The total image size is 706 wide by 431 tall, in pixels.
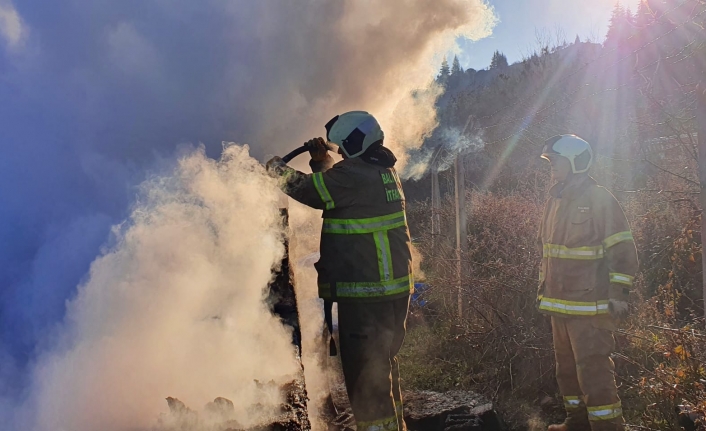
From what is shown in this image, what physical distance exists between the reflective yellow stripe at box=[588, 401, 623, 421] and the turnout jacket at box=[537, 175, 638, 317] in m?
0.62

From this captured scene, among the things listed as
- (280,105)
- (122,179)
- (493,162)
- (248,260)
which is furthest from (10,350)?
(493,162)

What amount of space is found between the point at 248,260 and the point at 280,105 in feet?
4.43

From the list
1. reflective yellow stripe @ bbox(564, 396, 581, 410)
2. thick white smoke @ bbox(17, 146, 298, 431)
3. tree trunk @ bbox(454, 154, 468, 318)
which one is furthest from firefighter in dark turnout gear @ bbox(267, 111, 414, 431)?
tree trunk @ bbox(454, 154, 468, 318)

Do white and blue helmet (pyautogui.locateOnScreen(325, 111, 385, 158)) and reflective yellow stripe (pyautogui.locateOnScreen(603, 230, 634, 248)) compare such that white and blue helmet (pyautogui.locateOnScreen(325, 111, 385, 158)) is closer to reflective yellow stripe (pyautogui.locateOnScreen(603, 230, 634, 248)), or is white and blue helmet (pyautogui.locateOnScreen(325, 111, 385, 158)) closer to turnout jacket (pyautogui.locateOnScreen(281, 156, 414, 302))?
turnout jacket (pyautogui.locateOnScreen(281, 156, 414, 302))

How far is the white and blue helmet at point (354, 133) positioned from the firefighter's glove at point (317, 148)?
67 mm

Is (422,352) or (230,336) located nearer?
(230,336)

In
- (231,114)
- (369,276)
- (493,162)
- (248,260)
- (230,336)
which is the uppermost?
(493,162)

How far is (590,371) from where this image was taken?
3.51 metres

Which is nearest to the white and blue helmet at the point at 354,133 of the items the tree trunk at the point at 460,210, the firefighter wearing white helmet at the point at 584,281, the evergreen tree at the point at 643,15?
the firefighter wearing white helmet at the point at 584,281

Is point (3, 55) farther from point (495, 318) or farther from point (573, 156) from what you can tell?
point (495, 318)

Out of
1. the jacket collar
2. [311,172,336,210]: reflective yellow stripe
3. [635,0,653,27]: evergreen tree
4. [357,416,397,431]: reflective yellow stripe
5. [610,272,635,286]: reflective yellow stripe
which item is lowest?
[357,416,397,431]: reflective yellow stripe

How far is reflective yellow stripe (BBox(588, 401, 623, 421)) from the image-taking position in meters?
3.42

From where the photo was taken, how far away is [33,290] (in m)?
2.90

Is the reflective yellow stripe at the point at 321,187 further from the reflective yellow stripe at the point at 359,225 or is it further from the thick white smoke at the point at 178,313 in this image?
the thick white smoke at the point at 178,313
